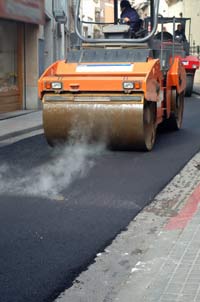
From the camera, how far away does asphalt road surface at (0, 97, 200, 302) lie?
4.51 meters

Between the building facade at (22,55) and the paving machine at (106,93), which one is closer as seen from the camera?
the paving machine at (106,93)

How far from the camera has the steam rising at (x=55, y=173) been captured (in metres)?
7.01

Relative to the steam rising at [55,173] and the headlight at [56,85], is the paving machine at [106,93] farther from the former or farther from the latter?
the steam rising at [55,173]

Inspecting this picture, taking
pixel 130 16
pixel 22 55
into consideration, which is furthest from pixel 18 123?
pixel 130 16

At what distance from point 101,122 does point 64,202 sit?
2.56 metres

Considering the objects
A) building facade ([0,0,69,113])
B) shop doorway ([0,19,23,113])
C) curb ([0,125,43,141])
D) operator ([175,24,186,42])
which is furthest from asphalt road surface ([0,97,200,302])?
operator ([175,24,186,42])

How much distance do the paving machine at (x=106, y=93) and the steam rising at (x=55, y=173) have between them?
234 mm

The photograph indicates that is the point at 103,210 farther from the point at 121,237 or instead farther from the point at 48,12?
the point at 48,12

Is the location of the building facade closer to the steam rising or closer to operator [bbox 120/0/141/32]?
operator [bbox 120/0/141/32]

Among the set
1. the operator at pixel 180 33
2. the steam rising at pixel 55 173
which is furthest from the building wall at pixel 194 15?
the steam rising at pixel 55 173

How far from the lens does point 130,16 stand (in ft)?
33.9

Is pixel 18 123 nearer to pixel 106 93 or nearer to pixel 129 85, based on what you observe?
pixel 106 93

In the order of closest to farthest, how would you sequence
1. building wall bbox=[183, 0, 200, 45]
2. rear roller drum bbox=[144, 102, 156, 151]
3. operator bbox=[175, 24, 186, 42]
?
rear roller drum bbox=[144, 102, 156, 151] < operator bbox=[175, 24, 186, 42] < building wall bbox=[183, 0, 200, 45]

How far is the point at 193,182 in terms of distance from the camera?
749 cm
